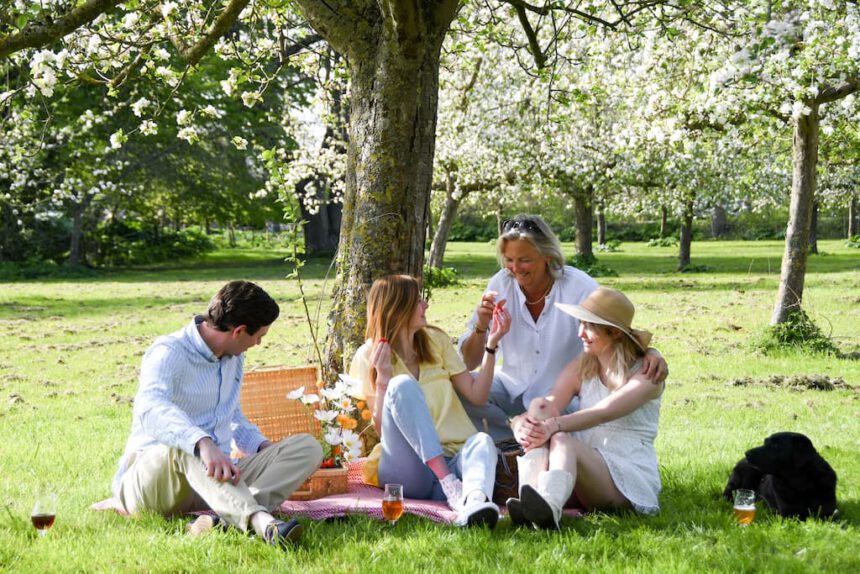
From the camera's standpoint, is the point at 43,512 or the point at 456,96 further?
the point at 456,96

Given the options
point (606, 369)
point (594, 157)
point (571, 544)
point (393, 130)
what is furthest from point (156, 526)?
point (594, 157)

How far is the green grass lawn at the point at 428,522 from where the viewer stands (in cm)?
396

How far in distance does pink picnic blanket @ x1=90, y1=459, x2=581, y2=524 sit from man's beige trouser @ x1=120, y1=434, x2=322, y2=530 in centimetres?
24

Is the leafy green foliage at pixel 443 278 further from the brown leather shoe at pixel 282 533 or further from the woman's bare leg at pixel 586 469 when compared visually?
the brown leather shoe at pixel 282 533

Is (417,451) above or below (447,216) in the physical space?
below

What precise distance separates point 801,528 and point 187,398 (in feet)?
10.2

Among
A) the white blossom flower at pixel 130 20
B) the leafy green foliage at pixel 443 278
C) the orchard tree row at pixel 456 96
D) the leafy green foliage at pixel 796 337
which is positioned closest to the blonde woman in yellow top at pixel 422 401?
the orchard tree row at pixel 456 96

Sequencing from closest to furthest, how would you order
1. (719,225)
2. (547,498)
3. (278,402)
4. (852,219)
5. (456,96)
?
(547,498) < (278,402) < (456,96) < (852,219) < (719,225)

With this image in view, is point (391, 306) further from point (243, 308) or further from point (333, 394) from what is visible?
point (243, 308)

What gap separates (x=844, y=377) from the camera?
33.2 feet

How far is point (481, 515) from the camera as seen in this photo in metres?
4.35

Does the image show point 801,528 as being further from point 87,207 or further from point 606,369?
point 87,207

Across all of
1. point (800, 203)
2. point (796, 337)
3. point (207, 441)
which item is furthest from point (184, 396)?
point (796, 337)

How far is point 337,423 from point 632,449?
5.77 ft
